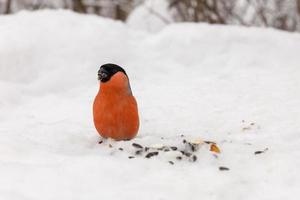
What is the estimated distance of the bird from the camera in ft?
12.6

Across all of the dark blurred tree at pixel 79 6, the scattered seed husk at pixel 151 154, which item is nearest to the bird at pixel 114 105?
the scattered seed husk at pixel 151 154

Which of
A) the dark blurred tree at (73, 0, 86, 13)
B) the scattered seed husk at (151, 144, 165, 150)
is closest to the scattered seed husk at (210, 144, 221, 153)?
the scattered seed husk at (151, 144, 165, 150)

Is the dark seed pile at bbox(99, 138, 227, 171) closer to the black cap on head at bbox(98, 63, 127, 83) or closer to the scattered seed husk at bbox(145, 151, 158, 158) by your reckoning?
the scattered seed husk at bbox(145, 151, 158, 158)

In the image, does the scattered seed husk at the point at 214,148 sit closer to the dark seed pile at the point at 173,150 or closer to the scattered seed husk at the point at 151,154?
the dark seed pile at the point at 173,150

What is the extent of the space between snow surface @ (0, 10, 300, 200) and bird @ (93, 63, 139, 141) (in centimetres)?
15

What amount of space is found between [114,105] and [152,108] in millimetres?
1405

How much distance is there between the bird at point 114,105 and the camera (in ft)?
12.6

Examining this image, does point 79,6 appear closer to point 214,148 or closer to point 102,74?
point 102,74

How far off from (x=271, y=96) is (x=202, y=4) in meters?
3.16

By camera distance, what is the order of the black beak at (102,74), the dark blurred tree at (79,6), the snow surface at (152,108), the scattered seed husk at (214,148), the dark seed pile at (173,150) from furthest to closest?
1. the dark blurred tree at (79,6)
2. the black beak at (102,74)
3. the scattered seed husk at (214,148)
4. the dark seed pile at (173,150)
5. the snow surface at (152,108)

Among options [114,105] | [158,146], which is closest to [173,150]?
[158,146]

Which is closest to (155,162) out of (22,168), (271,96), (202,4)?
(22,168)

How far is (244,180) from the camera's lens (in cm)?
324

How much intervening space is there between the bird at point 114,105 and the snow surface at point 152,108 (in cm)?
15
